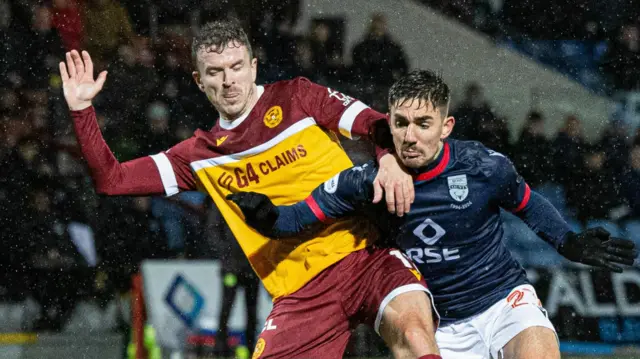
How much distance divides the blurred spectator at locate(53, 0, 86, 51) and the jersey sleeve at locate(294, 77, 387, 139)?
4.29 metres

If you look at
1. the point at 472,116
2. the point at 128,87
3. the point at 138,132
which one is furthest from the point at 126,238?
the point at 472,116

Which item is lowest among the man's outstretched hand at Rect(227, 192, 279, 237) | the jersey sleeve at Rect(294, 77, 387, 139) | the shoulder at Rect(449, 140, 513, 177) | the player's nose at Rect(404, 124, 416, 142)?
the shoulder at Rect(449, 140, 513, 177)

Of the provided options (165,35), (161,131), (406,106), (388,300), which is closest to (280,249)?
(388,300)

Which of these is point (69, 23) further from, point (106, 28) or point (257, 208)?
point (257, 208)

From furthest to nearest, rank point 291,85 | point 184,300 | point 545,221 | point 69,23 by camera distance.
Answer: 1. point 69,23
2. point 184,300
3. point 291,85
4. point 545,221

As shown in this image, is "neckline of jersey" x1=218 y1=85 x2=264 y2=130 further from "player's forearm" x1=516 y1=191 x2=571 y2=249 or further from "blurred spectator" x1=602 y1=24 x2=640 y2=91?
"blurred spectator" x1=602 y1=24 x2=640 y2=91

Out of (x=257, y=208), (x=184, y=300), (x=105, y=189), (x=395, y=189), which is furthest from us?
(x=184, y=300)

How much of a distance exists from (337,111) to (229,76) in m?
0.43

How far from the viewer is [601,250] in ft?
12.3

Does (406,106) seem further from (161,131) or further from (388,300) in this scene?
(161,131)

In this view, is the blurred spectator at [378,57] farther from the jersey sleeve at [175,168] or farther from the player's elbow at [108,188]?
the player's elbow at [108,188]

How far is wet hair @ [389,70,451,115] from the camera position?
3.69 m

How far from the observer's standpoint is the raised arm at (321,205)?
3691mm

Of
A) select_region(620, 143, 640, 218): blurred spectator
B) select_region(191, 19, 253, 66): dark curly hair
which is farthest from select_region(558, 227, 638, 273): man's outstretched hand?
select_region(620, 143, 640, 218): blurred spectator
